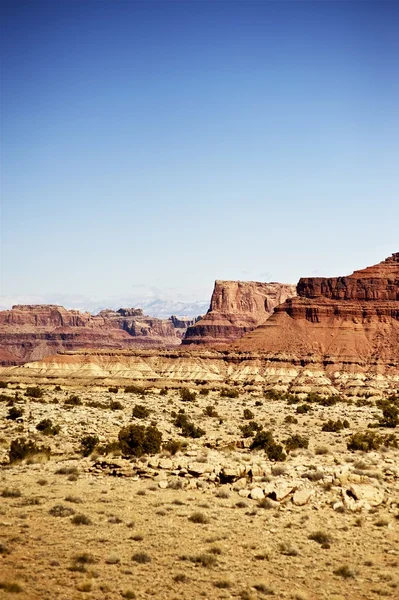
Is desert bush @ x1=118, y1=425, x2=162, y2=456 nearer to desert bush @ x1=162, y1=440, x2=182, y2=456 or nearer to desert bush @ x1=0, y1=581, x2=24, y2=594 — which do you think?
desert bush @ x1=162, y1=440, x2=182, y2=456

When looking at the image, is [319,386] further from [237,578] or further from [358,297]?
[237,578]

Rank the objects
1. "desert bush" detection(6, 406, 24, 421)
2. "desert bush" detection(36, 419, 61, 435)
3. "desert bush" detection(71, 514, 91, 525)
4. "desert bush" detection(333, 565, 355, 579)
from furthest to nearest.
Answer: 1. "desert bush" detection(6, 406, 24, 421)
2. "desert bush" detection(36, 419, 61, 435)
3. "desert bush" detection(71, 514, 91, 525)
4. "desert bush" detection(333, 565, 355, 579)

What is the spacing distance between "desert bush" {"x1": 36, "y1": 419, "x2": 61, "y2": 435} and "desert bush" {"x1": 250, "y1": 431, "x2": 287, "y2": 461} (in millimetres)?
10094

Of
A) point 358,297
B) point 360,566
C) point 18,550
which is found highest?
point 358,297

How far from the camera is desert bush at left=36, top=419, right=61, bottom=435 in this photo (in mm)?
37469

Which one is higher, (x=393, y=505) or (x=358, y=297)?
(x=358, y=297)

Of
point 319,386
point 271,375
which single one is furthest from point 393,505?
point 271,375

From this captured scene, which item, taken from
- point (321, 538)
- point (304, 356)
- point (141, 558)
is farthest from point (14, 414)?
point (304, 356)

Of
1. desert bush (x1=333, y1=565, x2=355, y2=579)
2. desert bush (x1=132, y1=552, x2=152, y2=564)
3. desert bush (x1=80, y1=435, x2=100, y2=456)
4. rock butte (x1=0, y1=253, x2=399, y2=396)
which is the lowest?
desert bush (x1=333, y1=565, x2=355, y2=579)

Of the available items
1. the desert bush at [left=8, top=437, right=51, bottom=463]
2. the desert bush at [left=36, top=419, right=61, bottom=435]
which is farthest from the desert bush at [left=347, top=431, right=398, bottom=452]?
the desert bush at [left=8, top=437, right=51, bottom=463]

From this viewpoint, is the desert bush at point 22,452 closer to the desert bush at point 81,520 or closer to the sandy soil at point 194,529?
the sandy soil at point 194,529

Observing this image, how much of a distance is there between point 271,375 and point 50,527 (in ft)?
357

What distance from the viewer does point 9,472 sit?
26484 mm

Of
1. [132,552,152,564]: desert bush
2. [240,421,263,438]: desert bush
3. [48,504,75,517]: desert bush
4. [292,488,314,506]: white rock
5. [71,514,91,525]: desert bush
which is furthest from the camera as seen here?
[240,421,263,438]: desert bush
